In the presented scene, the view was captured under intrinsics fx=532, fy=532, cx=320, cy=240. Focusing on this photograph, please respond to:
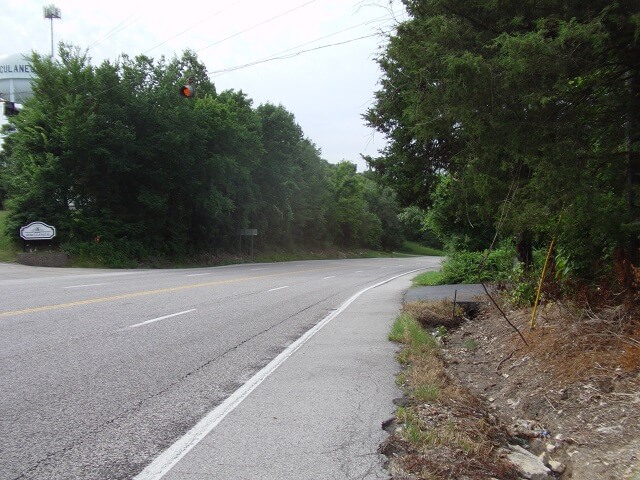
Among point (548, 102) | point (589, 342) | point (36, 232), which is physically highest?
point (548, 102)

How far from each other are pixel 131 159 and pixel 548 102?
30788mm

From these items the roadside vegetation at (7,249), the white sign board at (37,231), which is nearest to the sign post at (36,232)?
the white sign board at (37,231)

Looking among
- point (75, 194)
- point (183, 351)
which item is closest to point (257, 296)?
point (183, 351)

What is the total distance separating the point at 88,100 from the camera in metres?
31.9

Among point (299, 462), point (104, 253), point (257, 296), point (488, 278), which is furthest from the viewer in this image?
point (104, 253)

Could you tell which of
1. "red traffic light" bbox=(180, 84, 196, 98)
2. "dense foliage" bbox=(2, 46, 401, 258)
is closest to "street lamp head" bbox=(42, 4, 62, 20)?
"dense foliage" bbox=(2, 46, 401, 258)

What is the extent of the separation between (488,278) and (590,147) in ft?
40.4

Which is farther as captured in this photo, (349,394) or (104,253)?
(104,253)

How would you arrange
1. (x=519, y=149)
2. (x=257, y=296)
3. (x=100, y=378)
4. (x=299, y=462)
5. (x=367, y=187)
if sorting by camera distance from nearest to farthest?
(x=299, y=462), (x=100, y=378), (x=519, y=149), (x=257, y=296), (x=367, y=187)

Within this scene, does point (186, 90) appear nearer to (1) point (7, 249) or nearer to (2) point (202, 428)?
(2) point (202, 428)

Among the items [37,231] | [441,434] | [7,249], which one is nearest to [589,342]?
[441,434]

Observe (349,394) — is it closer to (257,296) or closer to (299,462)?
(299,462)

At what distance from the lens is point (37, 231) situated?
2906cm

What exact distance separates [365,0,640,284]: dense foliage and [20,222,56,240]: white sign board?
27069mm
